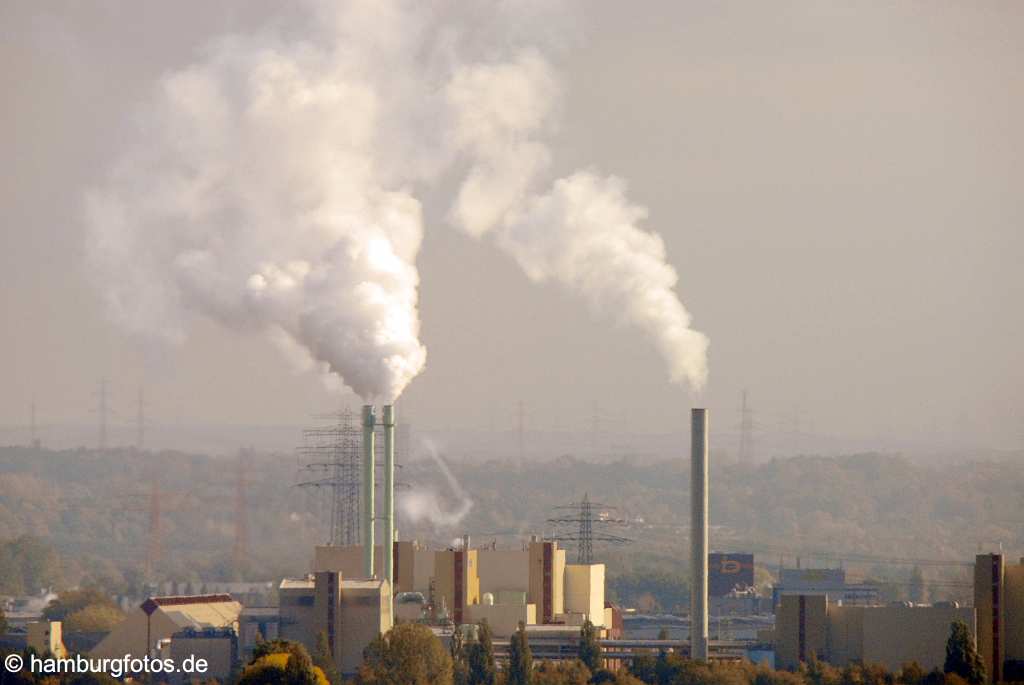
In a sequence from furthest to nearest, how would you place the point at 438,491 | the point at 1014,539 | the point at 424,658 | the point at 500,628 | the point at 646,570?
the point at 1014,539
the point at 438,491
the point at 646,570
the point at 500,628
the point at 424,658

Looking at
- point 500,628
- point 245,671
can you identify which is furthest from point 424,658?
point 500,628

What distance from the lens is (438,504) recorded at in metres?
153

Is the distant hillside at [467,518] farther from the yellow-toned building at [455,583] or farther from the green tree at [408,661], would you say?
the green tree at [408,661]

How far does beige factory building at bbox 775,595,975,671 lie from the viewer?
228ft

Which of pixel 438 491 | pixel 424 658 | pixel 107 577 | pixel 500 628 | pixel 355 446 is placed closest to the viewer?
pixel 424 658

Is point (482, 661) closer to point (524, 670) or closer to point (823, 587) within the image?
point (524, 670)

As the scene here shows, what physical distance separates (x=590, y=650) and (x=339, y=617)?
335 inches

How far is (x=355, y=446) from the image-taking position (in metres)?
95.5

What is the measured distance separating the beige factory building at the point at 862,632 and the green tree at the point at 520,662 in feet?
34.2

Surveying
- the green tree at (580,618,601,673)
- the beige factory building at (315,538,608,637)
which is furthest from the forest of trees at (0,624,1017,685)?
the beige factory building at (315,538,608,637)

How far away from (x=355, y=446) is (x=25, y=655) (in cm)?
2731

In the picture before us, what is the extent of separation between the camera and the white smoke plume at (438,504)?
141875 mm

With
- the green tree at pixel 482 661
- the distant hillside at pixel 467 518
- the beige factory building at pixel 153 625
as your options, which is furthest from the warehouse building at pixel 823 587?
the green tree at pixel 482 661

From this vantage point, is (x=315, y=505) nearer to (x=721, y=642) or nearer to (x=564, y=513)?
(x=564, y=513)
